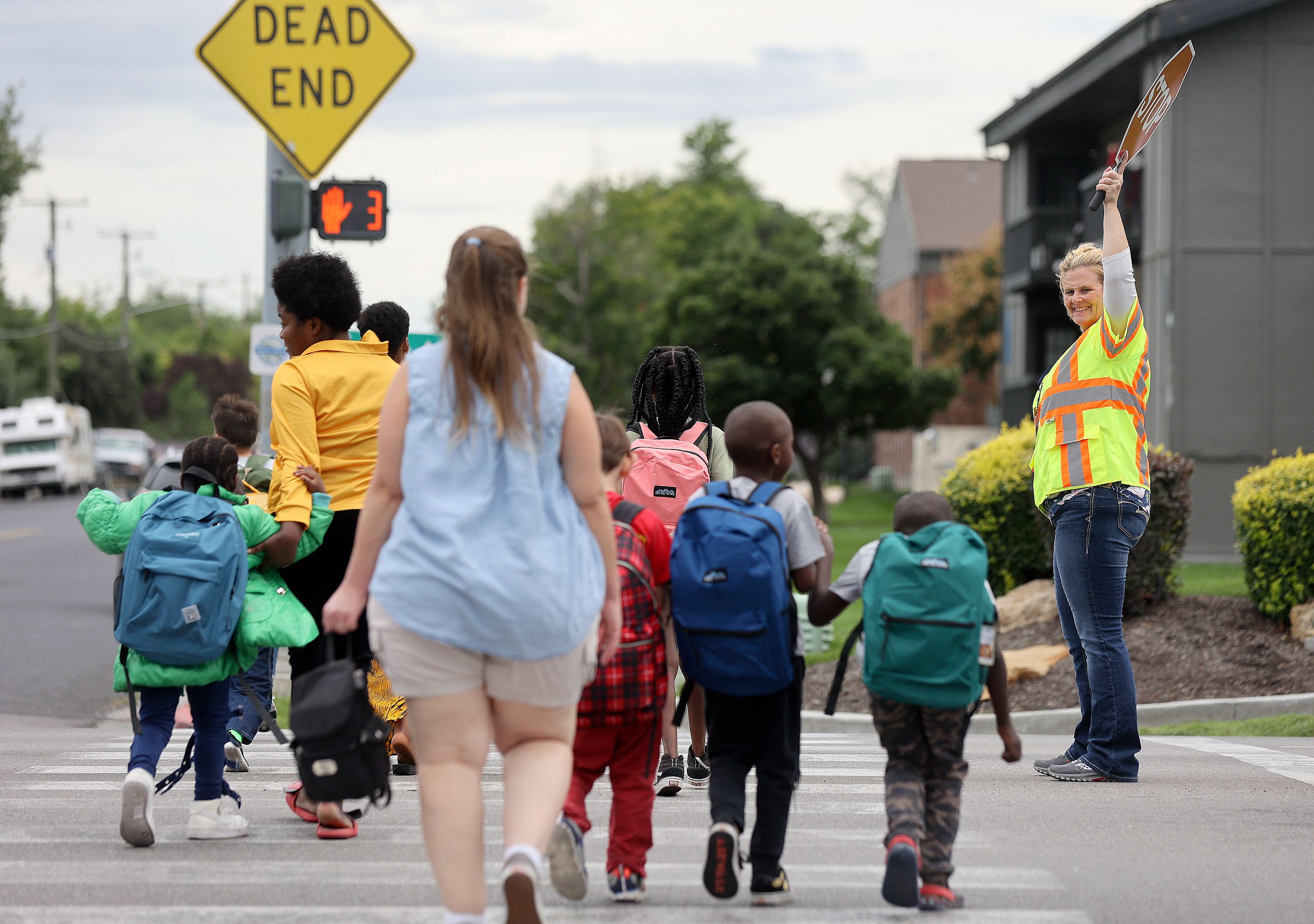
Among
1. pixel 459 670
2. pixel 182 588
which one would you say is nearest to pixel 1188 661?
pixel 182 588

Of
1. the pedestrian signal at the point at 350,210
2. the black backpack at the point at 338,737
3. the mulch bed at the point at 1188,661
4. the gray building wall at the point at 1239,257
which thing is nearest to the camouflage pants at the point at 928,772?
the black backpack at the point at 338,737

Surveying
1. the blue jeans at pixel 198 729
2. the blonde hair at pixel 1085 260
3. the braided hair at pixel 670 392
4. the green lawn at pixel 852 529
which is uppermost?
the blonde hair at pixel 1085 260

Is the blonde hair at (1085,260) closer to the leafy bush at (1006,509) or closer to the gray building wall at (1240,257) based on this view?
the leafy bush at (1006,509)

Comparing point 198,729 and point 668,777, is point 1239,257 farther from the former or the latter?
point 198,729

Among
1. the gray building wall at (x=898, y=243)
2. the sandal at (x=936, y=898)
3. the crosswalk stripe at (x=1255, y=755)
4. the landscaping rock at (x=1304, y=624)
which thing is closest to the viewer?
the sandal at (x=936, y=898)

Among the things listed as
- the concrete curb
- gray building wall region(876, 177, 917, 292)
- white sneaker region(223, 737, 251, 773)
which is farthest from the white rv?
white sneaker region(223, 737, 251, 773)

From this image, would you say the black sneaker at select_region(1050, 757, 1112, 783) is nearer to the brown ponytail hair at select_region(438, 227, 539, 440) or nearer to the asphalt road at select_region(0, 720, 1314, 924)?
the asphalt road at select_region(0, 720, 1314, 924)

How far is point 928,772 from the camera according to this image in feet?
14.4

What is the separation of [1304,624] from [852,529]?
1032 inches

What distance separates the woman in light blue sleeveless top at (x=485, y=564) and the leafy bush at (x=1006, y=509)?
9414mm

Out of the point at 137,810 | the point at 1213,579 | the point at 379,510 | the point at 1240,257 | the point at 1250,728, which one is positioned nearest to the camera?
the point at 379,510

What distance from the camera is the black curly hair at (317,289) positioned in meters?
5.52

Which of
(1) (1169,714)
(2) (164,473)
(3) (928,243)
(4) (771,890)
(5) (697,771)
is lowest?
(1) (1169,714)

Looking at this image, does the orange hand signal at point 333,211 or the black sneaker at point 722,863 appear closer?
the black sneaker at point 722,863
